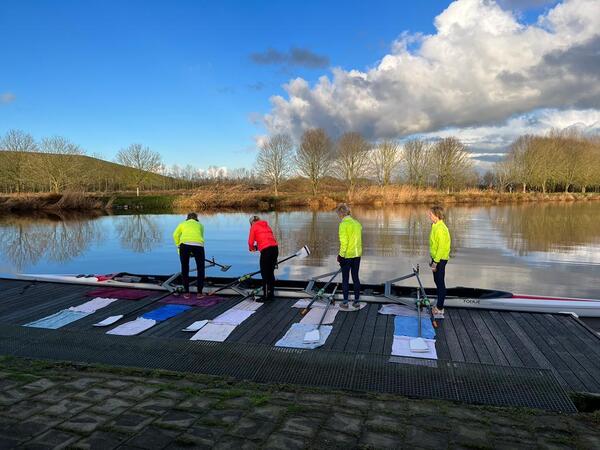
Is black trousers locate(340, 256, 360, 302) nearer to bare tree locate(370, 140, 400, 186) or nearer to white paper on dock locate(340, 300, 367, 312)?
white paper on dock locate(340, 300, 367, 312)

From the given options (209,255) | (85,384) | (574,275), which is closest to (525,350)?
(85,384)

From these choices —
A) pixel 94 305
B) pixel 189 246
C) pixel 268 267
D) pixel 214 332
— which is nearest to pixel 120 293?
pixel 94 305

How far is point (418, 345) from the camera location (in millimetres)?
5324

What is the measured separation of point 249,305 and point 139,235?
59.0ft

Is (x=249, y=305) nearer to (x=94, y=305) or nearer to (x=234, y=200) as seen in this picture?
(x=94, y=305)

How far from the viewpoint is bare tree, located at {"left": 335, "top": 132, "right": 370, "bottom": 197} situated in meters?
49.7

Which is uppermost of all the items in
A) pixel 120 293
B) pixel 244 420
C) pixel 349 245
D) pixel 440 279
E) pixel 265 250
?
pixel 349 245

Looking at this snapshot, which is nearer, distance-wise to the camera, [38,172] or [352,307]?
[352,307]

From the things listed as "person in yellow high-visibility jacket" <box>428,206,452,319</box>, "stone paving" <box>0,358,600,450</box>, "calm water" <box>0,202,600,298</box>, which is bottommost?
"calm water" <box>0,202,600,298</box>

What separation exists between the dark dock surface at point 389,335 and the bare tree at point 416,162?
A: 4911cm

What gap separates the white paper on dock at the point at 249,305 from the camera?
24.2 ft

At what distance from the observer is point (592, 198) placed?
175ft

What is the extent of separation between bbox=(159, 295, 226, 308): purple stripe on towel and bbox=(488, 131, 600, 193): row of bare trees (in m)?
56.7

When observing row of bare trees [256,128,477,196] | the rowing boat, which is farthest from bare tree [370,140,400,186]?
the rowing boat
